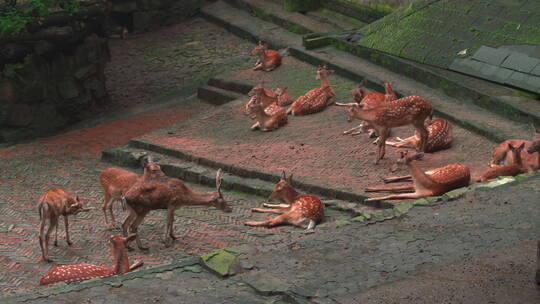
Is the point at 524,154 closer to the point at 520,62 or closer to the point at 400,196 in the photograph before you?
the point at 400,196

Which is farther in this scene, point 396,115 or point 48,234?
point 396,115

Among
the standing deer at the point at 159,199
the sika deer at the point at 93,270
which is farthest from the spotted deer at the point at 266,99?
the sika deer at the point at 93,270

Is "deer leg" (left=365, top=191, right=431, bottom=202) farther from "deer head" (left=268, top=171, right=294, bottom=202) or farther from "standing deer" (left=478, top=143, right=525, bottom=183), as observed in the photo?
"deer head" (left=268, top=171, right=294, bottom=202)

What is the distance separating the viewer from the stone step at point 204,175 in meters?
13.2

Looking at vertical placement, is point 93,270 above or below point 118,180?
above

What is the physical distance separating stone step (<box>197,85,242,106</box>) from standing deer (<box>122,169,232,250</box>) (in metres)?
7.19

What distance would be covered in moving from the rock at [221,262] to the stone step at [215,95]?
31.3 feet

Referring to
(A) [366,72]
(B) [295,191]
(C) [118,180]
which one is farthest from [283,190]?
(A) [366,72]

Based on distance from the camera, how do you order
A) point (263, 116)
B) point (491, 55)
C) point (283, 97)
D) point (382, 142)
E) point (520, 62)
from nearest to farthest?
point (382, 142), point (520, 62), point (491, 55), point (263, 116), point (283, 97)

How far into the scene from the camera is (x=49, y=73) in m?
20.6

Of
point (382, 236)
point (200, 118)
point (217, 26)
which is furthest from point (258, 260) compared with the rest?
point (217, 26)

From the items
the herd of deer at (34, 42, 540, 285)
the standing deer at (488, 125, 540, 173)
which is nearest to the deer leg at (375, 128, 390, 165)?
the herd of deer at (34, 42, 540, 285)

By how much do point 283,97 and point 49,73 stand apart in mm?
5901

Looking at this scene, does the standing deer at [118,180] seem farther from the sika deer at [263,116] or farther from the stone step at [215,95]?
the stone step at [215,95]
